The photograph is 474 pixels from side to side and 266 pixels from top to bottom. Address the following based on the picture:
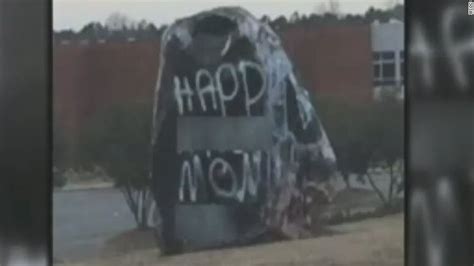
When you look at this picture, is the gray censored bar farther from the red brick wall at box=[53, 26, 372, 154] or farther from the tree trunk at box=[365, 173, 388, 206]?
the tree trunk at box=[365, 173, 388, 206]

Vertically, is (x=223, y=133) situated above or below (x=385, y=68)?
below

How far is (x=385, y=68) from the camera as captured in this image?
4477 mm

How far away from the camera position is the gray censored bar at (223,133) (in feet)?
14.7

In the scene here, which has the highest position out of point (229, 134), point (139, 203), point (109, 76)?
point (109, 76)

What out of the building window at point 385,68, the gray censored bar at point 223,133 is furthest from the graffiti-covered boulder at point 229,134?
the building window at point 385,68

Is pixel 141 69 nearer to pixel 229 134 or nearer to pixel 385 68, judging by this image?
pixel 229 134

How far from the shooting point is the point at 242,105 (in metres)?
4.48

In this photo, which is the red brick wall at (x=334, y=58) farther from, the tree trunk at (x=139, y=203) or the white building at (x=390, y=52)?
the tree trunk at (x=139, y=203)

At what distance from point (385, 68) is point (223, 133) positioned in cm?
78

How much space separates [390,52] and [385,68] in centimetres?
8

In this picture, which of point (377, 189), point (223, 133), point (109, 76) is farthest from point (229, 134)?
point (377, 189)

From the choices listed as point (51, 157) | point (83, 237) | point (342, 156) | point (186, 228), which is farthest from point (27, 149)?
point (342, 156)

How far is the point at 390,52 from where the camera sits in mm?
4477

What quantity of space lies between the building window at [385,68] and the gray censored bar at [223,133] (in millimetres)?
533
